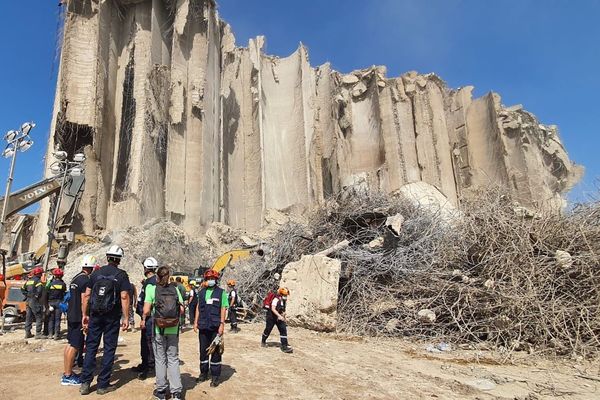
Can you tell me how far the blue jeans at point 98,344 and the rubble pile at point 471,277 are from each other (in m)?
5.67

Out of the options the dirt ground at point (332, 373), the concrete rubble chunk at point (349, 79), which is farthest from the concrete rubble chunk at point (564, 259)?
the concrete rubble chunk at point (349, 79)

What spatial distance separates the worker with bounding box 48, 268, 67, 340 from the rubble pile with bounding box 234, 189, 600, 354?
482cm

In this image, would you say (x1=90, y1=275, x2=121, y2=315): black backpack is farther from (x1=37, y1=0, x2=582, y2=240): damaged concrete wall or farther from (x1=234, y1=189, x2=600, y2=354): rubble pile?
(x1=37, y1=0, x2=582, y2=240): damaged concrete wall

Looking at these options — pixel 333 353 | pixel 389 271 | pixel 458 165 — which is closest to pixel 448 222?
pixel 389 271

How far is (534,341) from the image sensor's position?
7.77 metres

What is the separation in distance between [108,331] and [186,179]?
17.4 meters

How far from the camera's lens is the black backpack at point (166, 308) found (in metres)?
4.29

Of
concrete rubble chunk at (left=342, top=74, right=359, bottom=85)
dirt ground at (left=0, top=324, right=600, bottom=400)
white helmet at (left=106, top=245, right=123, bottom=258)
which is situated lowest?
dirt ground at (left=0, top=324, right=600, bottom=400)

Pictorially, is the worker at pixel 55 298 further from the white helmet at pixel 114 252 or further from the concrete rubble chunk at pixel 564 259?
the concrete rubble chunk at pixel 564 259

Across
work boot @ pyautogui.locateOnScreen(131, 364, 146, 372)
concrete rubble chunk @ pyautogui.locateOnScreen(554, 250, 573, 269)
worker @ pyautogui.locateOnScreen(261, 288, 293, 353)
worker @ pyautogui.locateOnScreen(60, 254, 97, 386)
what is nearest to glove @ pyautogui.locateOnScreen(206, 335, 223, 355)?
work boot @ pyautogui.locateOnScreen(131, 364, 146, 372)

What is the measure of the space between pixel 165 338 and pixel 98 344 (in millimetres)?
824

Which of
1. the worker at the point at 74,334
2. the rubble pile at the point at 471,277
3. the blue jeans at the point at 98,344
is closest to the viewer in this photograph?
the blue jeans at the point at 98,344

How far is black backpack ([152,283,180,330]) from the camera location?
429cm

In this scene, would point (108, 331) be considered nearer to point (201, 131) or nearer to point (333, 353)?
point (333, 353)
